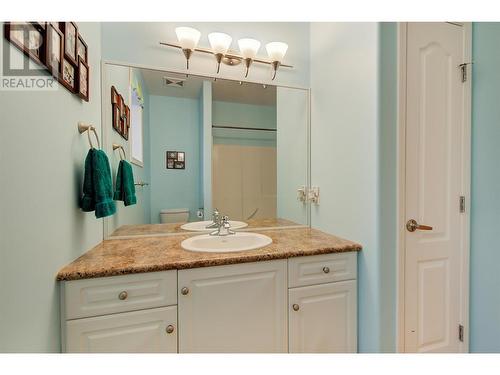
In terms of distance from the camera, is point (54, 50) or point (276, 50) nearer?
point (54, 50)

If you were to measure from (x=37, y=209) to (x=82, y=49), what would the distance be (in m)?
0.77

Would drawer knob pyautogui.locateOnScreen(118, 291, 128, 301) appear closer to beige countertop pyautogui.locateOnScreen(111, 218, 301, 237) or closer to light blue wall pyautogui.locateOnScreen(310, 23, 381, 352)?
beige countertop pyautogui.locateOnScreen(111, 218, 301, 237)

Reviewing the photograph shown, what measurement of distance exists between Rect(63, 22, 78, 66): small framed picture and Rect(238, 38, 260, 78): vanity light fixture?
892 mm

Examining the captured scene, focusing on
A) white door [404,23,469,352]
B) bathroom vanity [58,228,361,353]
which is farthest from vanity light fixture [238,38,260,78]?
bathroom vanity [58,228,361,353]

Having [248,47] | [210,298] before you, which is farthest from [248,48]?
[210,298]

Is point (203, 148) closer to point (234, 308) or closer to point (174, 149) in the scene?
point (174, 149)

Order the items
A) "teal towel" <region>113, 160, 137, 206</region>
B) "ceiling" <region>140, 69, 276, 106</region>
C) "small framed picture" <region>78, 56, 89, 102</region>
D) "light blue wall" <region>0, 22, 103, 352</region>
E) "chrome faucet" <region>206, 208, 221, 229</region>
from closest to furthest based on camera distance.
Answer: "light blue wall" <region>0, 22, 103, 352</region> < "small framed picture" <region>78, 56, 89, 102</region> < "teal towel" <region>113, 160, 137, 206</region> < "ceiling" <region>140, 69, 276, 106</region> < "chrome faucet" <region>206, 208, 221, 229</region>

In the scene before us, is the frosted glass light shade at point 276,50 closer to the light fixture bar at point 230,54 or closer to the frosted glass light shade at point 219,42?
the light fixture bar at point 230,54

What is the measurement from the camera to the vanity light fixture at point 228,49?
1437 mm

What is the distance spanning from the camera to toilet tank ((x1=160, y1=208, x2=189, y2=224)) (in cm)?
159

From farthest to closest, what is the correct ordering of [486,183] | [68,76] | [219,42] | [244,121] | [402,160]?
[244,121] < [219,42] < [486,183] < [402,160] < [68,76]

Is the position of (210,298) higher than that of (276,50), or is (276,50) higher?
(276,50)

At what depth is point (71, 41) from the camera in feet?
3.28

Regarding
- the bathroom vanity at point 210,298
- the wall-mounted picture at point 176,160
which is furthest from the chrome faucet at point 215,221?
the wall-mounted picture at point 176,160
